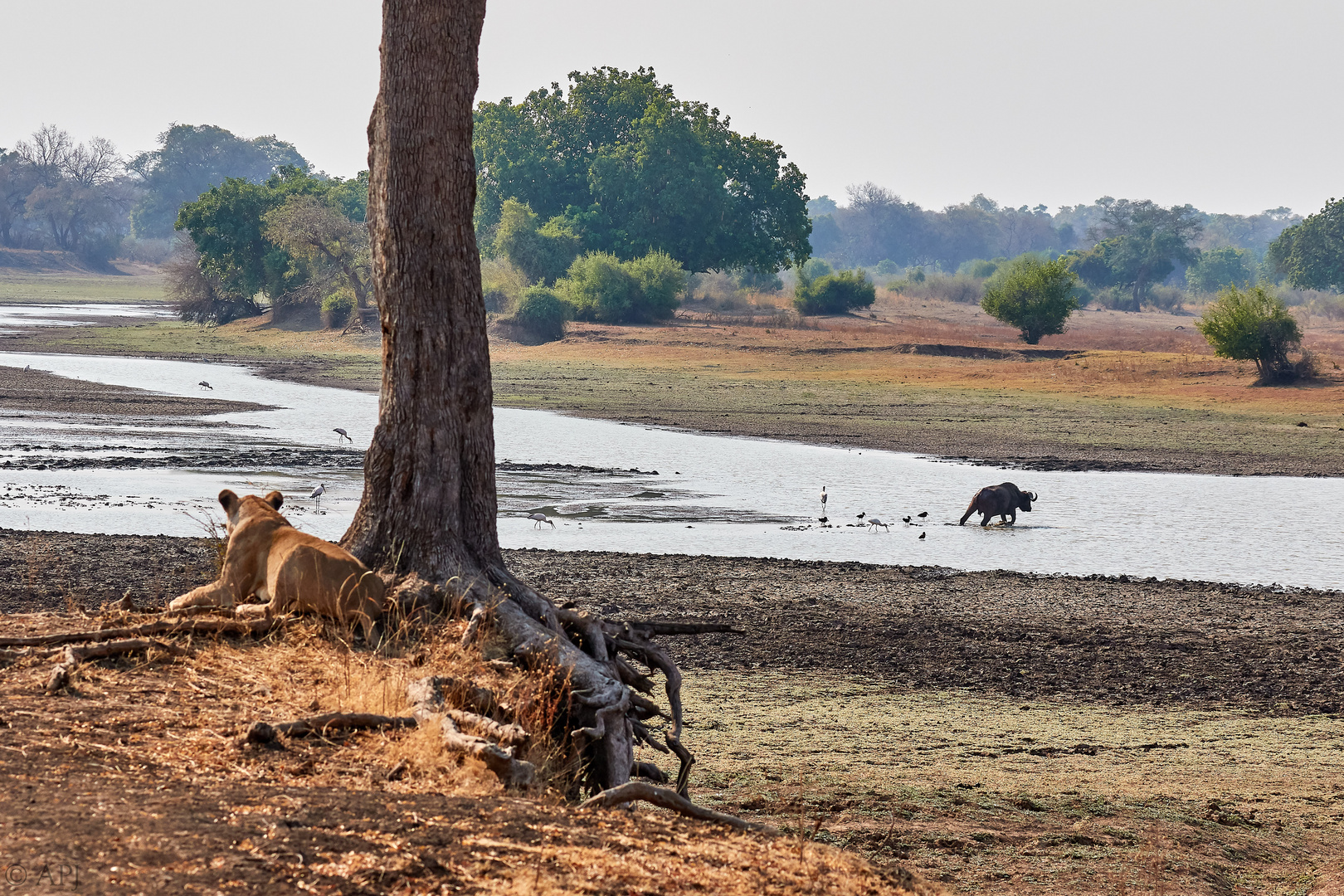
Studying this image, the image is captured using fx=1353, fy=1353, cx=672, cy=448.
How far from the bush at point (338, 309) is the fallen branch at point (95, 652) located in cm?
5302

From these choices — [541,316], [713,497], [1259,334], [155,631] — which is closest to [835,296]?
[541,316]

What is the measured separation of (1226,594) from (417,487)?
9277 millimetres

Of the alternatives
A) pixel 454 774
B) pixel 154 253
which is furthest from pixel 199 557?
pixel 154 253

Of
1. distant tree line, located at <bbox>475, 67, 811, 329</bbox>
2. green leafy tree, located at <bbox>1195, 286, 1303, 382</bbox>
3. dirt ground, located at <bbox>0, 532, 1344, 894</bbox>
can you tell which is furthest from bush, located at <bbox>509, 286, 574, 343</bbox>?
dirt ground, located at <bbox>0, 532, 1344, 894</bbox>

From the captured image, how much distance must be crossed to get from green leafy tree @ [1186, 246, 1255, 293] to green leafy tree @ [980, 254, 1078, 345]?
64.8 meters

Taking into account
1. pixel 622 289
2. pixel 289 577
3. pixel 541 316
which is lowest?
pixel 289 577

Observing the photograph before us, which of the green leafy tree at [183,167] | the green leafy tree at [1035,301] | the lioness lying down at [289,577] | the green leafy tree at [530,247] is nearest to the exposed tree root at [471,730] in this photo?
the lioness lying down at [289,577]

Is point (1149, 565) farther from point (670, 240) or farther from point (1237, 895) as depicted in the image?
point (670, 240)

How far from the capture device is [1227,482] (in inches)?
910

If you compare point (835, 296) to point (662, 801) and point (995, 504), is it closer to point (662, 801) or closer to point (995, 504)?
point (995, 504)

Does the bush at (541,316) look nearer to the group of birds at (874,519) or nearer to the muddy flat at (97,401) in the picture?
the muddy flat at (97,401)

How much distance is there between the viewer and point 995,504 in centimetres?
1850

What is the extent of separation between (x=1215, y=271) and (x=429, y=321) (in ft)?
378

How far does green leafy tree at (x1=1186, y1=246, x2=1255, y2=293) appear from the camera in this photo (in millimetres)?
111375
